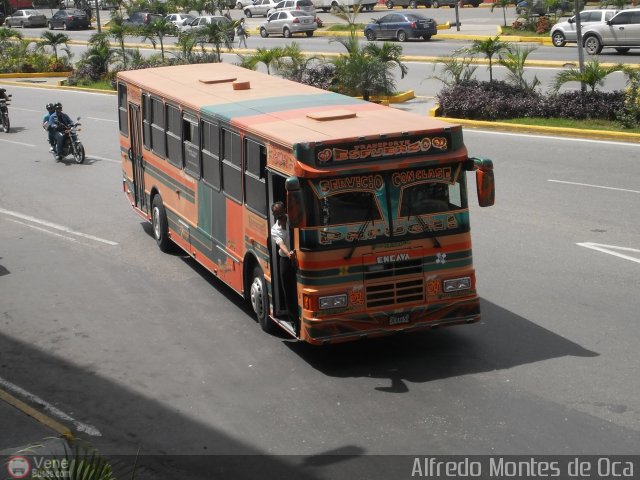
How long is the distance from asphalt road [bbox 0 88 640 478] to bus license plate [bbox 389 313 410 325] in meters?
0.50

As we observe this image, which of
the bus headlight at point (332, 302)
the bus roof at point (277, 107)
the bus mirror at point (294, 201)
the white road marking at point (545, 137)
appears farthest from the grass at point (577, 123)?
the bus mirror at point (294, 201)

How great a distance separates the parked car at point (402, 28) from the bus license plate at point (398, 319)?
129 ft

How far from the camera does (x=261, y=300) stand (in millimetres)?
11859

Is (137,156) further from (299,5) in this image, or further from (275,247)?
(299,5)

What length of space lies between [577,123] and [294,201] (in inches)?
619

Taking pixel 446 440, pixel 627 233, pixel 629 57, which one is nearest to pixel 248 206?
pixel 446 440

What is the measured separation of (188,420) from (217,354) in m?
1.80

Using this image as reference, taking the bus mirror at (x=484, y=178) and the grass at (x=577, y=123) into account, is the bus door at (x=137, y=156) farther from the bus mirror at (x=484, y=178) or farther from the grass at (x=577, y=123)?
the grass at (x=577, y=123)

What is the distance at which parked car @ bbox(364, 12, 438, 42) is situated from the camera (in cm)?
4866

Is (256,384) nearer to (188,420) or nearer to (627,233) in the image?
(188,420)

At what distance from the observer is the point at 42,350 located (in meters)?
11.9

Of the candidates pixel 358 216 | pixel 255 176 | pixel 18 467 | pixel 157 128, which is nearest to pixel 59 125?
pixel 157 128

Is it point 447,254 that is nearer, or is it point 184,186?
point 447,254

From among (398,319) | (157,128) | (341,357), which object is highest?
(157,128)
